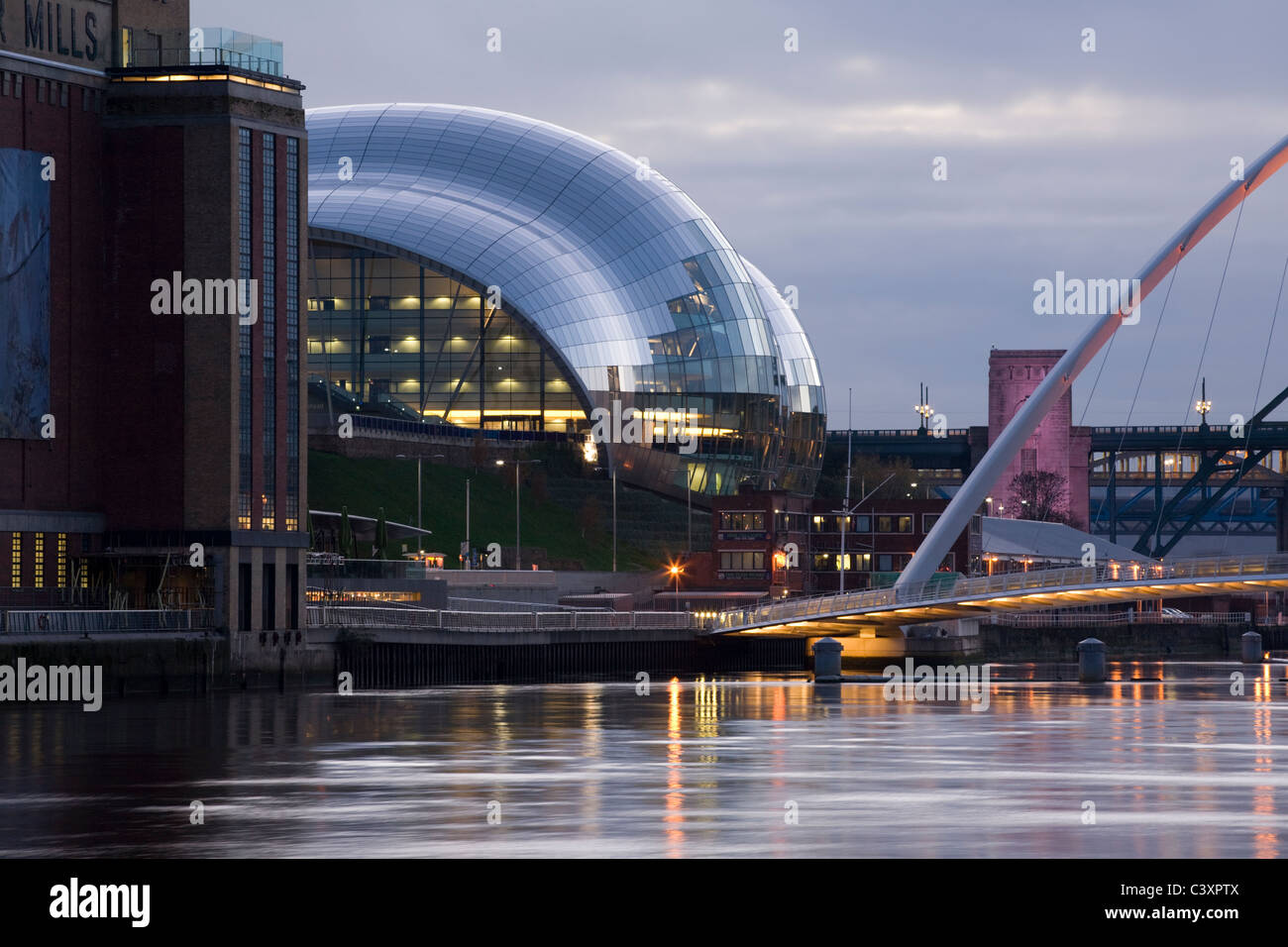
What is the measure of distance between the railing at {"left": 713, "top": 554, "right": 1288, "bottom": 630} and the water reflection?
63.5 ft

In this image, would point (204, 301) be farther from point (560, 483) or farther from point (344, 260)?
point (344, 260)

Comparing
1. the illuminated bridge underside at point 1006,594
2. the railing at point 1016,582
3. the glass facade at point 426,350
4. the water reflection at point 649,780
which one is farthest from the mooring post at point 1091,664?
the glass facade at point 426,350

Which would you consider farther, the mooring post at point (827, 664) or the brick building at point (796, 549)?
the brick building at point (796, 549)

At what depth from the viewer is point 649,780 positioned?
29906mm

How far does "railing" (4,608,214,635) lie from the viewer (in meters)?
62.0

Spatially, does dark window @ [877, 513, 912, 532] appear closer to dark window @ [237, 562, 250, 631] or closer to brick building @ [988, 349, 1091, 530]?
dark window @ [237, 562, 250, 631]

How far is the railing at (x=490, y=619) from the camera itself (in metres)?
74.2

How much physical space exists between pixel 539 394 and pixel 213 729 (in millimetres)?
92667

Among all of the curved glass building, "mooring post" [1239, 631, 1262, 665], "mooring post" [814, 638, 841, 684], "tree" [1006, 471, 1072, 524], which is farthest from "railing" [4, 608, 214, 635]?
"tree" [1006, 471, 1072, 524]

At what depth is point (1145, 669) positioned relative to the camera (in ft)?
288

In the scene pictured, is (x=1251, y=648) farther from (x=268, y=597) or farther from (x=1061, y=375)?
(x=268, y=597)

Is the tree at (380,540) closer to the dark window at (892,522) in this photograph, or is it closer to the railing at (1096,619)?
the railing at (1096,619)

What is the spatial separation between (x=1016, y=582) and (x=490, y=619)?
68.1 ft

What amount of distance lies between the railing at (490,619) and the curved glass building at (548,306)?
43.4 metres
